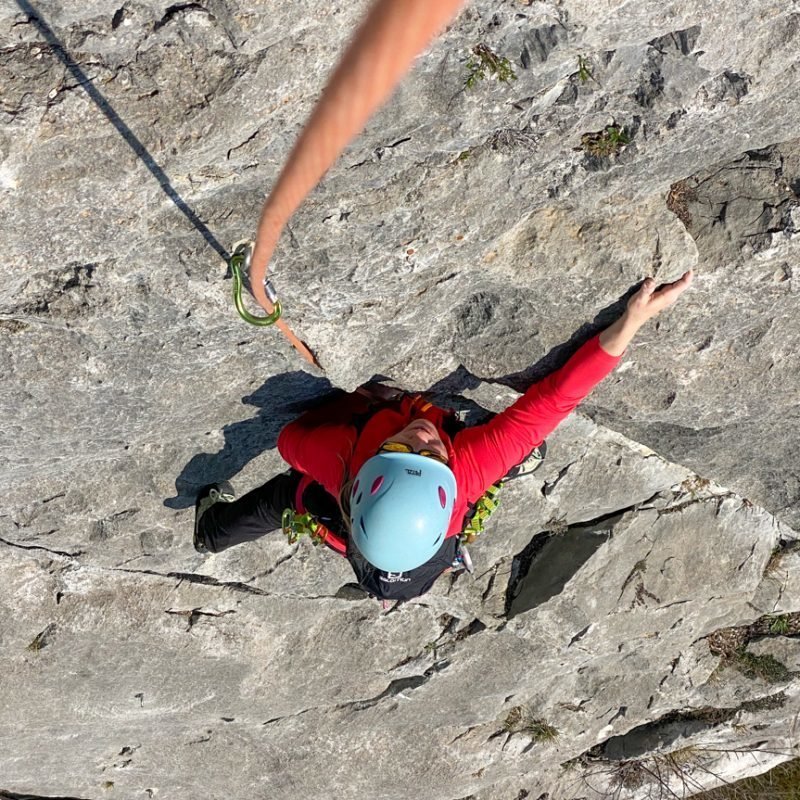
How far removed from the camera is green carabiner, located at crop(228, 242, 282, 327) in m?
3.25

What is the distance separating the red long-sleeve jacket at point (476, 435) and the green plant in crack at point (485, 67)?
156 centimetres

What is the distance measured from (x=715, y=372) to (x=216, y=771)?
19.6 feet

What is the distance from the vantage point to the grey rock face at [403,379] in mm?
2828

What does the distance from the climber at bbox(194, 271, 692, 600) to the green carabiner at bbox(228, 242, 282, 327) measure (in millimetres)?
942

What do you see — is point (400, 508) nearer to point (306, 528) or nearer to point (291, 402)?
point (306, 528)

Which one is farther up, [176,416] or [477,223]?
[477,223]

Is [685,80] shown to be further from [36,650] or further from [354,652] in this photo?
[36,650]

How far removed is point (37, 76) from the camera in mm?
2652

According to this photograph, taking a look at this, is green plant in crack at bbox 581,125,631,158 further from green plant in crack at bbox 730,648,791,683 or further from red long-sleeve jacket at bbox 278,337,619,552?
green plant in crack at bbox 730,648,791,683

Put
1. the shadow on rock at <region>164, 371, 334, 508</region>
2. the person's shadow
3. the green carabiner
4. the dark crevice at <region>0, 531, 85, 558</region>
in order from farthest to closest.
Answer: the dark crevice at <region>0, 531, 85, 558</region>
the shadow on rock at <region>164, 371, 334, 508</region>
the person's shadow
the green carabiner

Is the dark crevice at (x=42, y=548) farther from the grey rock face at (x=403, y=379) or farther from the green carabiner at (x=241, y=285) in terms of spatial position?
the green carabiner at (x=241, y=285)

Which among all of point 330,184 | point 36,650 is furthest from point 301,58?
point 36,650

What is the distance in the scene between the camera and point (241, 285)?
3.40 metres

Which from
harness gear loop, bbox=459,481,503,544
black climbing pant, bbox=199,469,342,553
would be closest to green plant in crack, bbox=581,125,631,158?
harness gear loop, bbox=459,481,503,544
